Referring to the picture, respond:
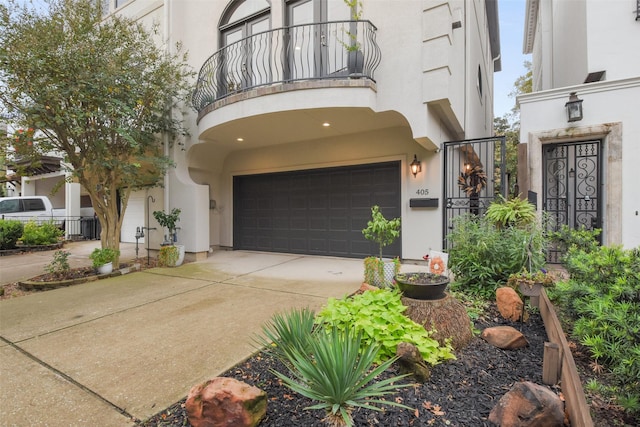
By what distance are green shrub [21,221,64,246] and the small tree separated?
16.7 ft

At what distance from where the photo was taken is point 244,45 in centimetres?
673

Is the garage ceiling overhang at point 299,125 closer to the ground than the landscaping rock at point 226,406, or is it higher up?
higher up

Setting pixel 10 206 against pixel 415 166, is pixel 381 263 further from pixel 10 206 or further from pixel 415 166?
pixel 10 206

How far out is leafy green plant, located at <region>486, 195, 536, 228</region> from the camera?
4115mm

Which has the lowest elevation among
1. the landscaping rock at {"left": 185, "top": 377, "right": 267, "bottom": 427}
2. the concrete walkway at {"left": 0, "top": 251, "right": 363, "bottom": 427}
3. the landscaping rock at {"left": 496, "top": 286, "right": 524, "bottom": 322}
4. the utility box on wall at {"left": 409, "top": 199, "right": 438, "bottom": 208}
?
the concrete walkway at {"left": 0, "top": 251, "right": 363, "bottom": 427}

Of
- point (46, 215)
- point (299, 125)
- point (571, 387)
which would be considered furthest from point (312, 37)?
point (46, 215)

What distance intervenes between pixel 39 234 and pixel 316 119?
9.77m

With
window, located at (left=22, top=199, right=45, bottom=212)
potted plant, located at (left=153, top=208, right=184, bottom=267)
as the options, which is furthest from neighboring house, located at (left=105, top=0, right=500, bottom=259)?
window, located at (left=22, top=199, right=45, bottom=212)

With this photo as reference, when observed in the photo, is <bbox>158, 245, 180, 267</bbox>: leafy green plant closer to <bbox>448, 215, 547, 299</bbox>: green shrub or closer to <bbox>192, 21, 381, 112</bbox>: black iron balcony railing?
<bbox>192, 21, 381, 112</bbox>: black iron balcony railing

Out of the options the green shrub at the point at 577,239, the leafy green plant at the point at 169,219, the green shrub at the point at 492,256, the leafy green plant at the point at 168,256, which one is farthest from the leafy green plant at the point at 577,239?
the leafy green plant at the point at 169,219

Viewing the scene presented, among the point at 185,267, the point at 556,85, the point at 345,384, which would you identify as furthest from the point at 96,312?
the point at 556,85

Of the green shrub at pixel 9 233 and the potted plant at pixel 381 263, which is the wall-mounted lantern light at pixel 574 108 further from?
the green shrub at pixel 9 233

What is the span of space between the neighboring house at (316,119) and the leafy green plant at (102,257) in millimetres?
1743

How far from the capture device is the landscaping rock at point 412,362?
79.9 inches
